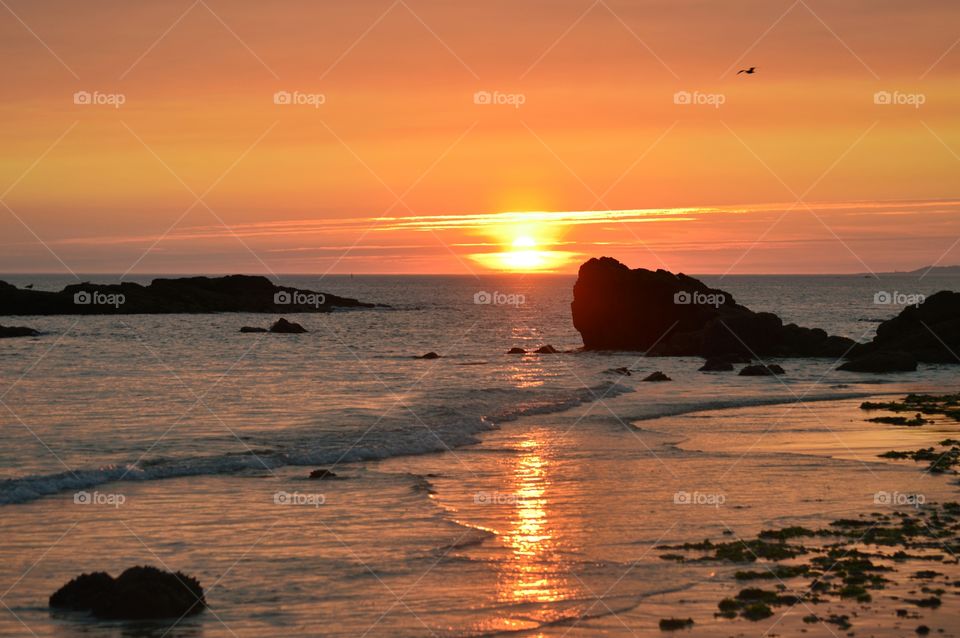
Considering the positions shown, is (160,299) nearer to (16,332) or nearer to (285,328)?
(285,328)

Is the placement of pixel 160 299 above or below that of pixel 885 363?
above

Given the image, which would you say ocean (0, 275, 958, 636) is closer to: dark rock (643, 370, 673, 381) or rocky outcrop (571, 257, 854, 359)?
dark rock (643, 370, 673, 381)

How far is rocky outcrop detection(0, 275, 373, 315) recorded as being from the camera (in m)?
115

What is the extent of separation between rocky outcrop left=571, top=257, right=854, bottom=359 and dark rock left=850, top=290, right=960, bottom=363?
2.69 m

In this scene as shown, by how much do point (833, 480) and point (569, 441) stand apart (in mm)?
9172

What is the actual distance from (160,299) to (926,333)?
87530 millimetres

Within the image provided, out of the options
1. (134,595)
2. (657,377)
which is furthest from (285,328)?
(134,595)

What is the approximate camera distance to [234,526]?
1786 centimetres

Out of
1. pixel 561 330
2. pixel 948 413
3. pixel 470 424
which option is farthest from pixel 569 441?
pixel 561 330

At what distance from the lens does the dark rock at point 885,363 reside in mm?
54719

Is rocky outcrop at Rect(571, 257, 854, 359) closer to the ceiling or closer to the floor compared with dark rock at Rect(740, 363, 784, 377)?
closer to the ceiling

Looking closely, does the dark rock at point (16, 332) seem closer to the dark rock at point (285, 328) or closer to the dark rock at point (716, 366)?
the dark rock at point (285, 328)

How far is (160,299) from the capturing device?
120562mm

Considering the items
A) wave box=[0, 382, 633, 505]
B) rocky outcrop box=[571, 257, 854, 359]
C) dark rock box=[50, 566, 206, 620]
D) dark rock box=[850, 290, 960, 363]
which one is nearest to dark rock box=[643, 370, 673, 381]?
rocky outcrop box=[571, 257, 854, 359]
